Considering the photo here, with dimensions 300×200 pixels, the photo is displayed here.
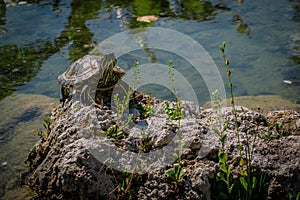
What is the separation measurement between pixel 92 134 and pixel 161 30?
188 inches

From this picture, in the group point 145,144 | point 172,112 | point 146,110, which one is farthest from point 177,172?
point 146,110

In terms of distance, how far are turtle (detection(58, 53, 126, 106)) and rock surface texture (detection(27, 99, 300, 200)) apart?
19.3 inches

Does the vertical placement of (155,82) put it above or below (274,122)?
below

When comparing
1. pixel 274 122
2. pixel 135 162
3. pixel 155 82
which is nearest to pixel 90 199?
pixel 135 162

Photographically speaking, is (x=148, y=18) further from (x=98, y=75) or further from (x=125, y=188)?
(x=125, y=188)

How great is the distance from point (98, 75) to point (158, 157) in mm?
1447

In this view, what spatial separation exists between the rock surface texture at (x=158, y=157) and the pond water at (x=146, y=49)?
1.12 m

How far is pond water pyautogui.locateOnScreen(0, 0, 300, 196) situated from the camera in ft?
17.7

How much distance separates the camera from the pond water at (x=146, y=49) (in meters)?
5.41

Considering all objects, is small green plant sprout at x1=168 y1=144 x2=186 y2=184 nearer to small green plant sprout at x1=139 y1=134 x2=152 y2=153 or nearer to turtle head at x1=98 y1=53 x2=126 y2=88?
small green plant sprout at x1=139 y1=134 x2=152 y2=153

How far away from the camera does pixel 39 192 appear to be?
10.6ft

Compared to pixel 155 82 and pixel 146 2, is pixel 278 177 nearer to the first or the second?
pixel 155 82

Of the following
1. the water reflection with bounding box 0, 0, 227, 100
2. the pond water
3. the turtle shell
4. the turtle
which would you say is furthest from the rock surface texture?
the water reflection with bounding box 0, 0, 227, 100

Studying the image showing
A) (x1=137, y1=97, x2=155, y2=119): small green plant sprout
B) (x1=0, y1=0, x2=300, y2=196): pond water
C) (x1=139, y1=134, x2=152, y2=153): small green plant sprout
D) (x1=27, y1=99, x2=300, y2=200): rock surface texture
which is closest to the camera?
(x1=27, y1=99, x2=300, y2=200): rock surface texture
